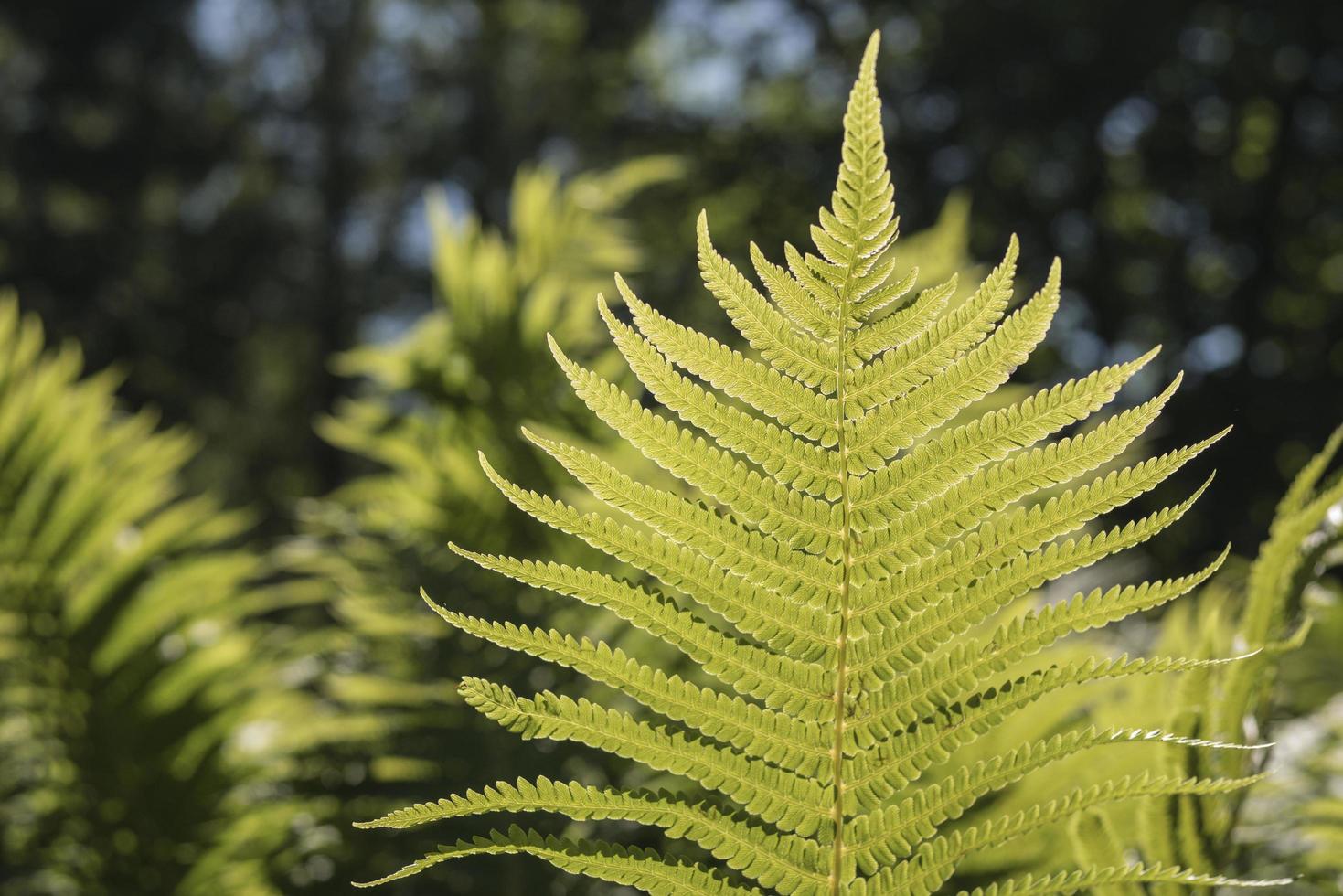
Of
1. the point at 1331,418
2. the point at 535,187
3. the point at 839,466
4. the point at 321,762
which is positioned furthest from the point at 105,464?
the point at 1331,418

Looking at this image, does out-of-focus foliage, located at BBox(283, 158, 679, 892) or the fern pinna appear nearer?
the fern pinna

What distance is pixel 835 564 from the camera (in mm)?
543

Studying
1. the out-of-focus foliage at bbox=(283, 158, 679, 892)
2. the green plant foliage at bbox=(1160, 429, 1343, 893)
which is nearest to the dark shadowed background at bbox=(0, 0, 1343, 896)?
the out-of-focus foliage at bbox=(283, 158, 679, 892)

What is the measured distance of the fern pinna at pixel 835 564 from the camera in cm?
51

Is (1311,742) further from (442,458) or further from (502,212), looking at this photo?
(502,212)

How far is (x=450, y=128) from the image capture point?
13.8 meters

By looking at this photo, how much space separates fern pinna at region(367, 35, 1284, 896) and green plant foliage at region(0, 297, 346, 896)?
637 millimetres

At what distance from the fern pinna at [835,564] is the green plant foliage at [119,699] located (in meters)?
0.64

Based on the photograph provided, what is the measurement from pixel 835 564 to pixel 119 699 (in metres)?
0.90

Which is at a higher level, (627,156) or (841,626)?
(627,156)

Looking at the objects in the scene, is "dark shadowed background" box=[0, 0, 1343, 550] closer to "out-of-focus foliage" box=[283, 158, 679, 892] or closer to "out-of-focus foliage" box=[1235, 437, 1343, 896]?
"out-of-focus foliage" box=[283, 158, 679, 892]

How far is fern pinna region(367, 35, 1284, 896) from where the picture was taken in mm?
507

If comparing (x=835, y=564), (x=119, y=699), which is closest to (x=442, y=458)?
(x=119, y=699)

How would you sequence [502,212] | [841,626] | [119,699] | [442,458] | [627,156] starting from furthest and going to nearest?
1. [502,212]
2. [627,156]
3. [442,458]
4. [119,699]
5. [841,626]
